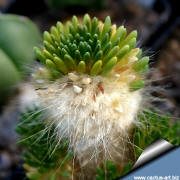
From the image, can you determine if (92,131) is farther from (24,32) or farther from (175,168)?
(24,32)

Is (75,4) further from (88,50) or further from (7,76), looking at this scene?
(88,50)

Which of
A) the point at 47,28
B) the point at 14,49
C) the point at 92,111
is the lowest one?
the point at 92,111

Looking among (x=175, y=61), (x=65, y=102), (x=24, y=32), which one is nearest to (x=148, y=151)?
(x=65, y=102)

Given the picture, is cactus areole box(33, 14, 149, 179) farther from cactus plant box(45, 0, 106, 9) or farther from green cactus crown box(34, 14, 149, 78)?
cactus plant box(45, 0, 106, 9)

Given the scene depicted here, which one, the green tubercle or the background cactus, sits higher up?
the background cactus

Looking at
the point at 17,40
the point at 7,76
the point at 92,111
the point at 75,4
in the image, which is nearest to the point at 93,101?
the point at 92,111

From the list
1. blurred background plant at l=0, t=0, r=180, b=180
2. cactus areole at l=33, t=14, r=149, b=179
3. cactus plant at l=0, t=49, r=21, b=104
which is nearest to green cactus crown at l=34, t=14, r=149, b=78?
cactus areole at l=33, t=14, r=149, b=179
